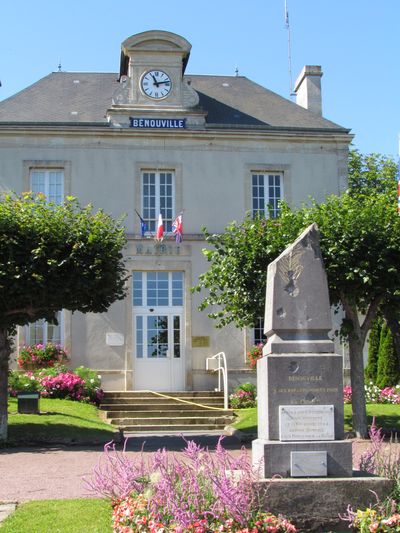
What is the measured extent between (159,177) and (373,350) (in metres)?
8.25

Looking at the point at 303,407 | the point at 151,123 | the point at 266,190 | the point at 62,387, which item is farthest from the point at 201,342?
the point at 303,407

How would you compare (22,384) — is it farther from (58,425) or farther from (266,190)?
(266,190)

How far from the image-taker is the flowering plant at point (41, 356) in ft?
65.7

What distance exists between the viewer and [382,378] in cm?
2131

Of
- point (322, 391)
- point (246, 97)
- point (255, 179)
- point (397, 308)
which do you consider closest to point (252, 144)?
point (255, 179)

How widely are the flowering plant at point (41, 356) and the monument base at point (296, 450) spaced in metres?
13.5

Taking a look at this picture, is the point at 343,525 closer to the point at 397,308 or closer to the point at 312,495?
the point at 312,495

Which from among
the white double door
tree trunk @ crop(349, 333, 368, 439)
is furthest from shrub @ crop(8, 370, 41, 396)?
tree trunk @ crop(349, 333, 368, 439)

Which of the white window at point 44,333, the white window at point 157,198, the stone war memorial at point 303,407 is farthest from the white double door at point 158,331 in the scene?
the stone war memorial at point 303,407

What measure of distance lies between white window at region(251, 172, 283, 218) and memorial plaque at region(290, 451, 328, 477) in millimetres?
14752

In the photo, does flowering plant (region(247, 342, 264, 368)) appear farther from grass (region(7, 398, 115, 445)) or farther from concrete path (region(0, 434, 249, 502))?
concrete path (region(0, 434, 249, 502))

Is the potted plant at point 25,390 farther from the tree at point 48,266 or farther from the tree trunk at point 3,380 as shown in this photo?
the tree trunk at point 3,380

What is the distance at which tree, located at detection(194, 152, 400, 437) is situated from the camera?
13.9 metres

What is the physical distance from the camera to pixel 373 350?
22234mm
